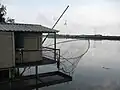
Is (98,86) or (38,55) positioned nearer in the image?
(38,55)

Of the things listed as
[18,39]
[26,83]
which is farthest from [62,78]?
[18,39]

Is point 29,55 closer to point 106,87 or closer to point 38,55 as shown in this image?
point 38,55

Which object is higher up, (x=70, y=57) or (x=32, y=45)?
(x=32, y=45)

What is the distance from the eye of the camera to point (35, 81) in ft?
37.5

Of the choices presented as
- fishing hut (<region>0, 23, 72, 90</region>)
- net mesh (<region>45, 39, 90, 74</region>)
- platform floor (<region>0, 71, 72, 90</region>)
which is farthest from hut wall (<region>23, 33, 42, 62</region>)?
net mesh (<region>45, 39, 90, 74</region>)

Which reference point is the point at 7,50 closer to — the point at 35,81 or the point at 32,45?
the point at 32,45

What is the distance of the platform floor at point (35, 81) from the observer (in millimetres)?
10402

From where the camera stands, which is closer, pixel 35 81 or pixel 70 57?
pixel 35 81

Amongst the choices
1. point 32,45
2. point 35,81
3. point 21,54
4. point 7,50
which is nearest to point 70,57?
point 35,81

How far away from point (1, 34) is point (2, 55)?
1.15 metres

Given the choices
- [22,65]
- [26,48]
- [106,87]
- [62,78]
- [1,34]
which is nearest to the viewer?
[1,34]

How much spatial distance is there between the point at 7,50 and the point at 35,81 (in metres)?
3.30

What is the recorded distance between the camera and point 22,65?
982 cm

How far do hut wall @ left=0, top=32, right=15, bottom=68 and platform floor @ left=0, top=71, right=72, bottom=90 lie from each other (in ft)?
5.83
